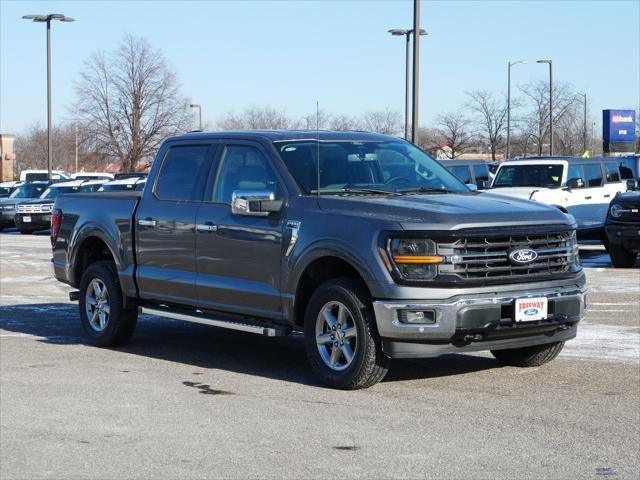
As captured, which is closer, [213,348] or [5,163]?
[213,348]

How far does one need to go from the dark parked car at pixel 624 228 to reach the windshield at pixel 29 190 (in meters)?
23.8

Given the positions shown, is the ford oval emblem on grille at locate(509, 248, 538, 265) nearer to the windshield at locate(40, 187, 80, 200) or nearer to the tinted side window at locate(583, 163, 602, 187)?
the tinted side window at locate(583, 163, 602, 187)

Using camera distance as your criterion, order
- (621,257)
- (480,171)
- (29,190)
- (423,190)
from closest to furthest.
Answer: (423,190) < (621,257) < (480,171) < (29,190)

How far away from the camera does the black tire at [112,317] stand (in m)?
10.5

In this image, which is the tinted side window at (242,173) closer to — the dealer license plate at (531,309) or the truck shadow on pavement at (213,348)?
the truck shadow on pavement at (213,348)

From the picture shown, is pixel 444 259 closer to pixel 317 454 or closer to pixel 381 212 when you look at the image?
pixel 381 212

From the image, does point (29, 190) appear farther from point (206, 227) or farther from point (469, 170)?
point (206, 227)

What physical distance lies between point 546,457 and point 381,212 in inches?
97.8

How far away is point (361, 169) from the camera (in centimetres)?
917

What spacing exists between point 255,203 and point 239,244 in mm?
475

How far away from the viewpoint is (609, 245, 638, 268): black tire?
745 inches

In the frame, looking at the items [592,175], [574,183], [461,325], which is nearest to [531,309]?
[461,325]

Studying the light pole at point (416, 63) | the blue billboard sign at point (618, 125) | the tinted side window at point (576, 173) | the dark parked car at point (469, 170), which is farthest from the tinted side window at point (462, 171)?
the blue billboard sign at point (618, 125)

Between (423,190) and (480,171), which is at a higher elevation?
(480,171)
